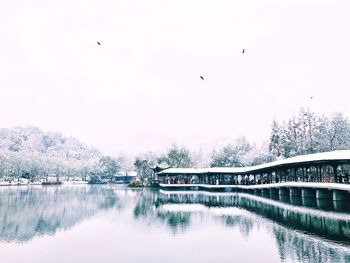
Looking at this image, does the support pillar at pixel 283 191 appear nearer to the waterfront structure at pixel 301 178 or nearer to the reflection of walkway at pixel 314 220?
the waterfront structure at pixel 301 178

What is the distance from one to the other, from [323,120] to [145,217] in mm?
58343

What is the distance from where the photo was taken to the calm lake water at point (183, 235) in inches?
808

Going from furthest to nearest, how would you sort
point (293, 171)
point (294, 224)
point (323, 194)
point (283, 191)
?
point (293, 171), point (283, 191), point (323, 194), point (294, 224)

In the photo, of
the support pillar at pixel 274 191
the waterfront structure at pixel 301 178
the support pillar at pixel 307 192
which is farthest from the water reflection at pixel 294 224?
the support pillar at pixel 274 191

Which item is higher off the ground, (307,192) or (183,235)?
(307,192)

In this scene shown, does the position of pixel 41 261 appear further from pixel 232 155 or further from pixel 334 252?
pixel 232 155

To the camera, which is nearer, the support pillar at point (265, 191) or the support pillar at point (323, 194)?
the support pillar at point (323, 194)

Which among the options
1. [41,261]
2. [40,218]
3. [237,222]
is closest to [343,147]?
[237,222]

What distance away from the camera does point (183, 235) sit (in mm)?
26875

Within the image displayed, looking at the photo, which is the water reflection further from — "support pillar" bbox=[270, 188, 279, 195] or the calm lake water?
"support pillar" bbox=[270, 188, 279, 195]

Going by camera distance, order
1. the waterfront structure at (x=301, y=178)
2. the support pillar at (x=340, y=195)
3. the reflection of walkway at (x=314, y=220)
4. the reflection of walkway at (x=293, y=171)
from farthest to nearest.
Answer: the support pillar at (x=340, y=195) < the reflection of walkway at (x=293, y=171) < the waterfront structure at (x=301, y=178) < the reflection of walkway at (x=314, y=220)

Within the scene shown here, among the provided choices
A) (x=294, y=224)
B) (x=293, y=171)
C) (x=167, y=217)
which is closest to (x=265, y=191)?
(x=293, y=171)

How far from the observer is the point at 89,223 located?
34.8 meters

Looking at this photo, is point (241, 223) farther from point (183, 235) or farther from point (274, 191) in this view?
point (274, 191)
